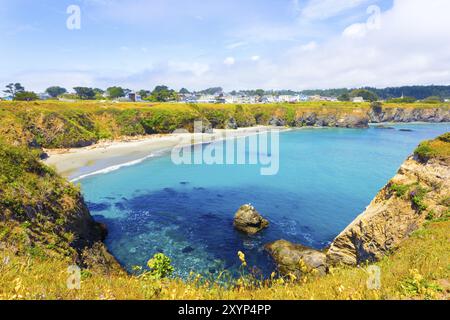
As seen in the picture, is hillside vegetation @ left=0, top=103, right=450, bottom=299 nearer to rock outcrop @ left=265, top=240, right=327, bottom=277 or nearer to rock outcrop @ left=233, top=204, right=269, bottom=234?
rock outcrop @ left=265, top=240, right=327, bottom=277

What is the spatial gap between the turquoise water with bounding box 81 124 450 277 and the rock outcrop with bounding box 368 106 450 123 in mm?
117946

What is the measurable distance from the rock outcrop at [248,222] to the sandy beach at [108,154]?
29.7m

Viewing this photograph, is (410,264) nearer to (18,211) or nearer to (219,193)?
(18,211)

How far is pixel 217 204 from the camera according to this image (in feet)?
111

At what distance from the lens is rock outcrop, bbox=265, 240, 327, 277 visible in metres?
19.7

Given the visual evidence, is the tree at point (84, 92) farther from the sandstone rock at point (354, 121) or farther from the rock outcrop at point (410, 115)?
the rock outcrop at point (410, 115)

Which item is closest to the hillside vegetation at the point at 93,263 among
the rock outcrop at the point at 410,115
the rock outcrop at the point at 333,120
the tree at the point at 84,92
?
the rock outcrop at the point at 333,120

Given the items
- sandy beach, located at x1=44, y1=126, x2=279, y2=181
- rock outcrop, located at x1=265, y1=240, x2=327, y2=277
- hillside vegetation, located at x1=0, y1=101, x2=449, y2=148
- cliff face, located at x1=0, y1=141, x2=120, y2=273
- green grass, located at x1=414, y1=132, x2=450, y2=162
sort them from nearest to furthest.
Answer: cliff face, located at x1=0, y1=141, x2=120, y2=273, green grass, located at x1=414, y1=132, x2=450, y2=162, rock outcrop, located at x1=265, y1=240, x2=327, y2=277, sandy beach, located at x1=44, y1=126, x2=279, y2=181, hillside vegetation, located at x1=0, y1=101, x2=449, y2=148

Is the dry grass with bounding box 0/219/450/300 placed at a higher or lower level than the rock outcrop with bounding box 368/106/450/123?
lower

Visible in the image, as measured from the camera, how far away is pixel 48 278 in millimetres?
7203

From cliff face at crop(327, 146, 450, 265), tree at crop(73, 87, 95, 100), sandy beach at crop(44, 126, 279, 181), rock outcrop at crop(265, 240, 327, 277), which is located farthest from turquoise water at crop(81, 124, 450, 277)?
tree at crop(73, 87, 95, 100)

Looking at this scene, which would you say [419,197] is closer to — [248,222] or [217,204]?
[248,222]

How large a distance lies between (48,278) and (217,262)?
50.4 ft
